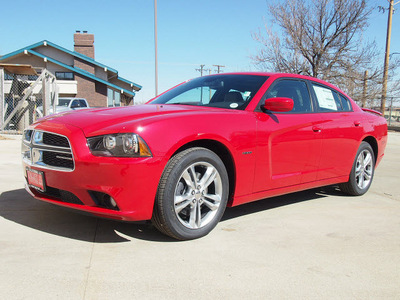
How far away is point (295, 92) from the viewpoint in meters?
4.56

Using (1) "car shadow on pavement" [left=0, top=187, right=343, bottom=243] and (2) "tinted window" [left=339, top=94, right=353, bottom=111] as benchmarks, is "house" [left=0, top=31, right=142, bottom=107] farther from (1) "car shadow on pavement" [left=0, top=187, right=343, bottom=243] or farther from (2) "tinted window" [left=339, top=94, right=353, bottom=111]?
(2) "tinted window" [left=339, top=94, right=353, bottom=111]

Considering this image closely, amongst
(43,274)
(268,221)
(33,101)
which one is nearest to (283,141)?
(268,221)

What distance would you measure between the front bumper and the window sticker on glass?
259cm

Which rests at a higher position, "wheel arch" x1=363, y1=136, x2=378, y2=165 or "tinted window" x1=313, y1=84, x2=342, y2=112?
"tinted window" x1=313, y1=84, x2=342, y2=112

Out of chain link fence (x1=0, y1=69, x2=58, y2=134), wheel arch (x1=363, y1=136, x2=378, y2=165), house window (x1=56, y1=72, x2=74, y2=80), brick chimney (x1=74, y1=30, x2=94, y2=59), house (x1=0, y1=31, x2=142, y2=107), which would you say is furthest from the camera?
brick chimney (x1=74, y1=30, x2=94, y2=59)

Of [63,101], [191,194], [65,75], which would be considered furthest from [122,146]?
[65,75]

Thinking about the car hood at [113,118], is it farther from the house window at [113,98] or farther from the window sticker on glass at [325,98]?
the house window at [113,98]

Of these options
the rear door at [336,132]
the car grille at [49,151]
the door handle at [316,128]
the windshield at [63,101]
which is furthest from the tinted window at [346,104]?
the windshield at [63,101]

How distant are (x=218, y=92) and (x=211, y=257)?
1996 millimetres

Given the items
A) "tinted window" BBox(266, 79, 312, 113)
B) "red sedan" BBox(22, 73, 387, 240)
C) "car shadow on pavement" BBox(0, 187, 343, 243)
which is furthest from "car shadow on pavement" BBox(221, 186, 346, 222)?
"tinted window" BBox(266, 79, 312, 113)

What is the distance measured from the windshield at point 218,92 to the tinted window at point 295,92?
20 centimetres

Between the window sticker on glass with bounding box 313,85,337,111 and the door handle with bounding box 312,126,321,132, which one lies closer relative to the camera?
the door handle with bounding box 312,126,321,132

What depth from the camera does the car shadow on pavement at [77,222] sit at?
3.43 metres

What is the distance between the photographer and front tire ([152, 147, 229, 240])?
3.13 metres
